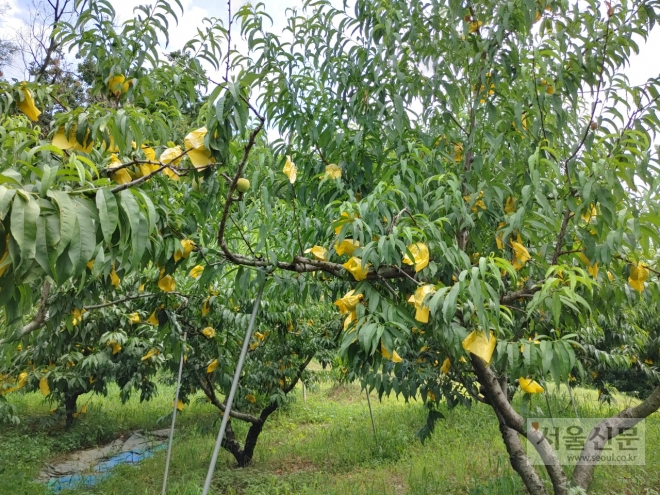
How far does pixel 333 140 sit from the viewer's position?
2.06m

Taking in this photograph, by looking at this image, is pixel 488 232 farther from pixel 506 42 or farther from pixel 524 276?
pixel 506 42

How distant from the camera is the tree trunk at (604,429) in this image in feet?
7.12

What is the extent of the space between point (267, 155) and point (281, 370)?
3.77m

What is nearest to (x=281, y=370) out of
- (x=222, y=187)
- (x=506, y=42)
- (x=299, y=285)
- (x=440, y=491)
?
(x=440, y=491)

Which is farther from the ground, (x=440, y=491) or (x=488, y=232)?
(x=488, y=232)

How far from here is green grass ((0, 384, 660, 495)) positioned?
145 inches

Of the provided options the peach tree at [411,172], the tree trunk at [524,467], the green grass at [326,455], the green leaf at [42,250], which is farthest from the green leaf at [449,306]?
the green grass at [326,455]

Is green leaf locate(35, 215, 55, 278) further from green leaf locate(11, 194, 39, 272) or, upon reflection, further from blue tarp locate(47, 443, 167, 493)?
blue tarp locate(47, 443, 167, 493)

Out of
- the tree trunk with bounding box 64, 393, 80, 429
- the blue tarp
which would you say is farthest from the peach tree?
the tree trunk with bounding box 64, 393, 80, 429

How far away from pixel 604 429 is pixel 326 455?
11.6 feet

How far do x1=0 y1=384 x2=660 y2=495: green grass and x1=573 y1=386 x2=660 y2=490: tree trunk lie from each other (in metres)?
1.06

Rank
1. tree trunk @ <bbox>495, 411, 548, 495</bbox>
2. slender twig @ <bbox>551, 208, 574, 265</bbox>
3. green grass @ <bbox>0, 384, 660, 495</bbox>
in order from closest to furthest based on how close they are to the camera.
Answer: slender twig @ <bbox>551, 208, 574, 265</bbox> < tree trunk @ <bbox>495, 411, 548, 495</bbox> < green grass @ <bbox>0, 384, 660, 495</bbox>

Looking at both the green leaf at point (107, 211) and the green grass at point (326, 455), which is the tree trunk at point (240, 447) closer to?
the green grass at point (326, 455)

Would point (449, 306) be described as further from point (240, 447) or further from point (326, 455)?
point (240, 447)
